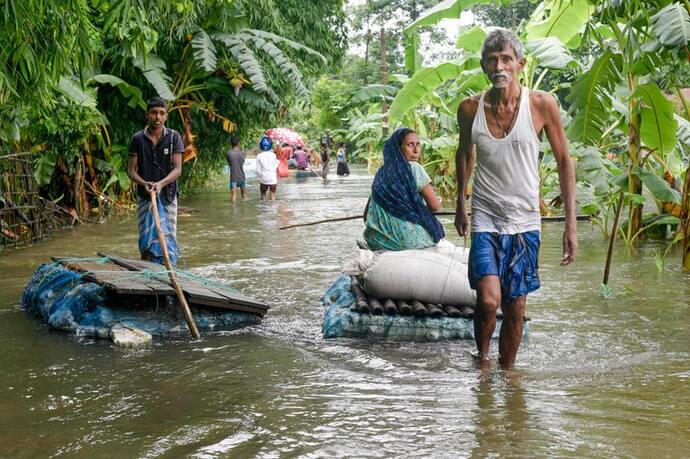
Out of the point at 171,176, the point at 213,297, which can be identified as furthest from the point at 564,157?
the point at 171,176

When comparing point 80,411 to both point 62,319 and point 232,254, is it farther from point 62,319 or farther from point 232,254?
point 232,254

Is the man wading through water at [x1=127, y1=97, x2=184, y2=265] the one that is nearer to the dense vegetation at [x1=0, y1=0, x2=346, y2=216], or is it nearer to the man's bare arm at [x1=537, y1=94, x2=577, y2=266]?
the dense vegetation at [x1=0, y1=0, x2=346, y2=216]

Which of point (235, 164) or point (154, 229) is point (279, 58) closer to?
point (235, 164)

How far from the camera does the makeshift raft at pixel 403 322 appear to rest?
18.5 feet

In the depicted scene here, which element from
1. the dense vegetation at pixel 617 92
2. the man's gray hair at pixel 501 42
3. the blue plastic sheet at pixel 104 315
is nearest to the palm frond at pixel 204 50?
the dense vegetation at pixel 617 92

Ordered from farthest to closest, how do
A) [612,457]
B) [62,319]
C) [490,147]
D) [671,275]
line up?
[671,275] → [62,319] → [490,147] → [612,457]

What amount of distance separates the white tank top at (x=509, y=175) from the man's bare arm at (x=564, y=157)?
0.09 m

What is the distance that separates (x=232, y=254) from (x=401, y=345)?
5157mm

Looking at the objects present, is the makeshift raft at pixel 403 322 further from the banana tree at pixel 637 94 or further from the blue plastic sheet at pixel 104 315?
the banana tree at pixel 637 94

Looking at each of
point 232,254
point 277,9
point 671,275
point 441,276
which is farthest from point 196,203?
point 441,276

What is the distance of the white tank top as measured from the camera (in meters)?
4.52

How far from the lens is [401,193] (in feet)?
20.6

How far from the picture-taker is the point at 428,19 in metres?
9.55

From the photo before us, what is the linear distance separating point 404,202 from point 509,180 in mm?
1770
